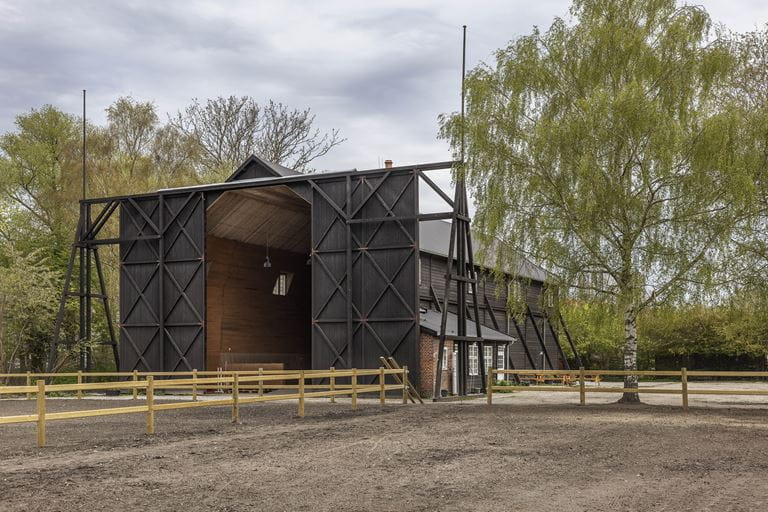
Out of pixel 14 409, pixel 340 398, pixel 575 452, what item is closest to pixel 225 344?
pixel 340 398

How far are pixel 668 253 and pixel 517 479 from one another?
1452 cm

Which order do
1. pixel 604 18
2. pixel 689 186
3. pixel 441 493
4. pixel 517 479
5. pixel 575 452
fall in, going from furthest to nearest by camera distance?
pixel 604 18 → pixel 689 186 → pixel 575 452 → pixel 517 479 → pixel 441 493

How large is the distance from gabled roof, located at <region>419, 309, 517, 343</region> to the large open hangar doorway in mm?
6453

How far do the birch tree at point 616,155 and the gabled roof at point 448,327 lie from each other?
4979 millimetres

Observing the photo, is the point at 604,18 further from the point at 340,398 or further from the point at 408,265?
the point at 340,398

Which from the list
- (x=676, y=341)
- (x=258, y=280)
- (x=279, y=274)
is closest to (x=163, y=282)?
(x=258, y=280)

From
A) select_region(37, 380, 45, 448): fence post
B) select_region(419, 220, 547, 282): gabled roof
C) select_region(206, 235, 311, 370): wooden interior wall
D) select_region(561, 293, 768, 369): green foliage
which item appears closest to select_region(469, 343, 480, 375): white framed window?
select_region(419, 220, 547, 282): gabled roof

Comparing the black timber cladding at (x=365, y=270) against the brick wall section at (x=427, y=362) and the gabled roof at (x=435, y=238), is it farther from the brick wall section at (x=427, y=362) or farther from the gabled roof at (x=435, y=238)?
the gabled roof at (x=435, y=238)

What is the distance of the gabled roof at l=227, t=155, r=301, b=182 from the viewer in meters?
33.4

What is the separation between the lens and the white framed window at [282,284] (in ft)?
135

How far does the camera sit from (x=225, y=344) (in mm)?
36656

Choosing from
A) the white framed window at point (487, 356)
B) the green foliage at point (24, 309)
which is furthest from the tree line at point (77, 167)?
the white framed window at point (487, 356)

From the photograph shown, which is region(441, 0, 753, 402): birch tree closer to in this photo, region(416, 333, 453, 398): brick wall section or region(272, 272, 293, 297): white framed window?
region(416, 333, 453, 398): brick wall section

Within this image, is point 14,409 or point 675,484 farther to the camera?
point 14,409
